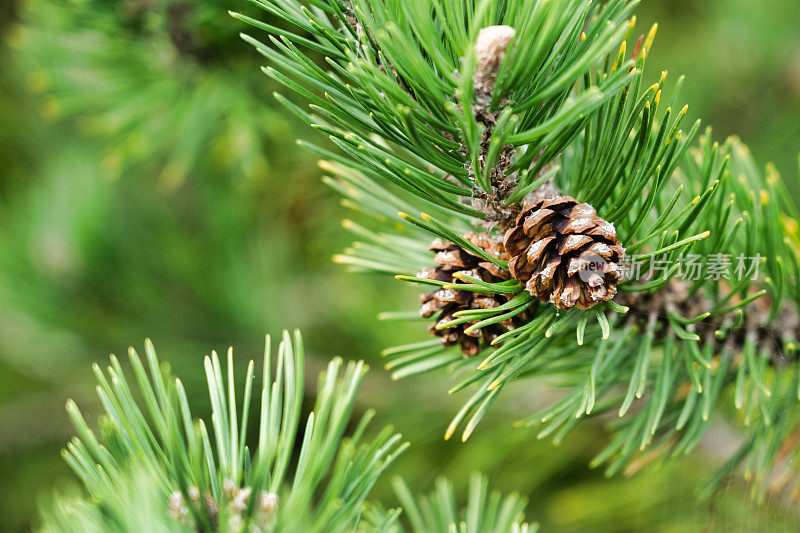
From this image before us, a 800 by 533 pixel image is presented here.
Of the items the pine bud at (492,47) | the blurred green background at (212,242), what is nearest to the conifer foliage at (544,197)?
the pine bud at (492,47)

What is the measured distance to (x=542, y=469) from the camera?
799 mm

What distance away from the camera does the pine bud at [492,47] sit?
285mm

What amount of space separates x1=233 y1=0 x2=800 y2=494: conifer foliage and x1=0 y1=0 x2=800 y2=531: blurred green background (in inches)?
12.1

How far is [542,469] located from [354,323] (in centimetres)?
30

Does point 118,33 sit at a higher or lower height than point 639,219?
higher

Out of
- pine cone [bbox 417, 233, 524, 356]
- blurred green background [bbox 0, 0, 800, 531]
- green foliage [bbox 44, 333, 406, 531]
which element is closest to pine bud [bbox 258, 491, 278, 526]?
green foliage [bbox 44, 333, 406, 531]

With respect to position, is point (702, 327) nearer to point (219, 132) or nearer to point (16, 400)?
point (219, 132)

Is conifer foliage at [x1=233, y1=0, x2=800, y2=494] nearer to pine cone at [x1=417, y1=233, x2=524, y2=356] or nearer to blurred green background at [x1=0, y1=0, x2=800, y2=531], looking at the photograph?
pine cone at [x1=417, y1=233, x2=524, y2=356]

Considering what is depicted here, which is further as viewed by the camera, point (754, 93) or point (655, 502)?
point (754, 93)

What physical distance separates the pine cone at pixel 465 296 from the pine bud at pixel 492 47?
109 mm

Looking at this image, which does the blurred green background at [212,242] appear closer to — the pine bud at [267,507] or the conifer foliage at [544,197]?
the conifer foliage at [544,197]

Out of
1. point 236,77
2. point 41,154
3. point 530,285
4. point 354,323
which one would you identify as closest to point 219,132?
point 236,77

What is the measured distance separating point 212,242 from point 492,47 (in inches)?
25.6

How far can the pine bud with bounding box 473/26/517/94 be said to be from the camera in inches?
11.2
